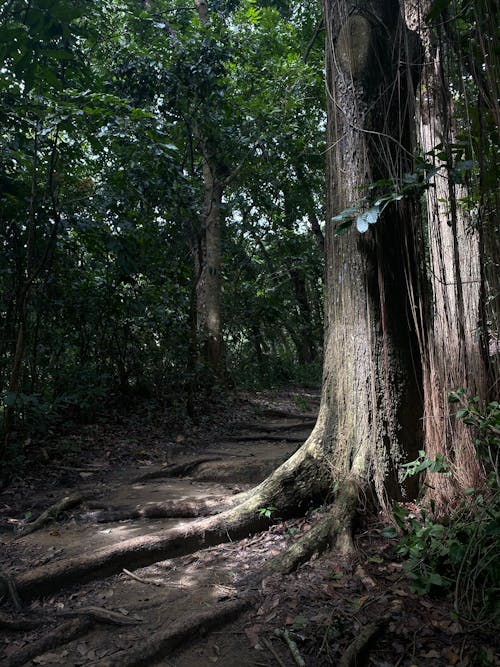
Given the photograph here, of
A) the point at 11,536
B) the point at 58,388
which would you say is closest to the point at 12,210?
the point at 58,388

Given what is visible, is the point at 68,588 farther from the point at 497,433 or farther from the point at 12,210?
the point at 12,210

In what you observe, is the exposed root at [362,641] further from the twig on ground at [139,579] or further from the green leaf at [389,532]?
the twig on ground at [139,579]

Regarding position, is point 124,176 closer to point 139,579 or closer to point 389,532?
point 139,579

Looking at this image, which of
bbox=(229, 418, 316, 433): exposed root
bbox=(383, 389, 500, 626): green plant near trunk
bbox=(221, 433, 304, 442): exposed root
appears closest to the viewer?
bbox=(383, 389, 500, 626): green plant near trunk

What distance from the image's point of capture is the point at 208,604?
2.86 metres

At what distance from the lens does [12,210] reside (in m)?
5.21

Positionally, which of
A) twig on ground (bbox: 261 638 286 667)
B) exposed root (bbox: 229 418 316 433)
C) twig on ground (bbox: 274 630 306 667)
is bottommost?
twig on ground (bbox: 261 638 286 667)

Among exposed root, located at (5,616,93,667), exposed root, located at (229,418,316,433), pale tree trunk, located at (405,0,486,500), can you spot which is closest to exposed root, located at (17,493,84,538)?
exposed root, located at (5,616,93,667)

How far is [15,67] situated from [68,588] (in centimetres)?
351

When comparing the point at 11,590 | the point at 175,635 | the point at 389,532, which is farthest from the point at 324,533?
the point at 11,590

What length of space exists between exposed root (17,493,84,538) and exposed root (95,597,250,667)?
1903 millimetres

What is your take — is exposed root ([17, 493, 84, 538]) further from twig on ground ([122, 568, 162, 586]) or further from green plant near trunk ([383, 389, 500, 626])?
green plant near trunk ([383, 389, 500, 626])

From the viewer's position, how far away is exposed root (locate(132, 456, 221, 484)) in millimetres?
5387

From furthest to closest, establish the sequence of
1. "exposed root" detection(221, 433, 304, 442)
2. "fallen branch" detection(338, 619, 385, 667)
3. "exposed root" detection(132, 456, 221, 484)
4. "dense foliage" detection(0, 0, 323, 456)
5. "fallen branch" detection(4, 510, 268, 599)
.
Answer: "exposed root" detection(221, 433, 304, 442) < "exposed root" detection(132, 456, 221, 484) < "dense foliage" detection(0, 0, 323, 456) < "fallen branch" detection(4, 510, 268, 599) < "fallen branch" detection(338, 619, 385, 667)
